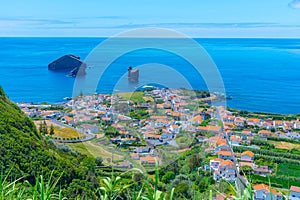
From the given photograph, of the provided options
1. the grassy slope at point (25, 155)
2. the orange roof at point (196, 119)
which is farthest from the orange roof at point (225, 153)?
the grassy slope at point (25, 155)

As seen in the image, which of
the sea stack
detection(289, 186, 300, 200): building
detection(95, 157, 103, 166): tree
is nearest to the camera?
detection(289, 186, 300, 200): building

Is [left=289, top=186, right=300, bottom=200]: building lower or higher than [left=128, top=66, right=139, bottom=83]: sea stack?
lower

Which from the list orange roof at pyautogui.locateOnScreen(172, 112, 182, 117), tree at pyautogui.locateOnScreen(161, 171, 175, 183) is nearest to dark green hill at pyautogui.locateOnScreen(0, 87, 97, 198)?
tree at pyautogui.locateOnScreen(161, 171, 175, 183)

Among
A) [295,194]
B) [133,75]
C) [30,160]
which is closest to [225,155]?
[295,194]

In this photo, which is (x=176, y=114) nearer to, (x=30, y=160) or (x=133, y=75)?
(x=133, y=75)

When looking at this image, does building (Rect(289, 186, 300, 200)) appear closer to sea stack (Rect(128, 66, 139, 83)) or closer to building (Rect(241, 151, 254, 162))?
building (Rect(241, 151, 254, 162))

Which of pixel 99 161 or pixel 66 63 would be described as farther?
pixel 66 63
